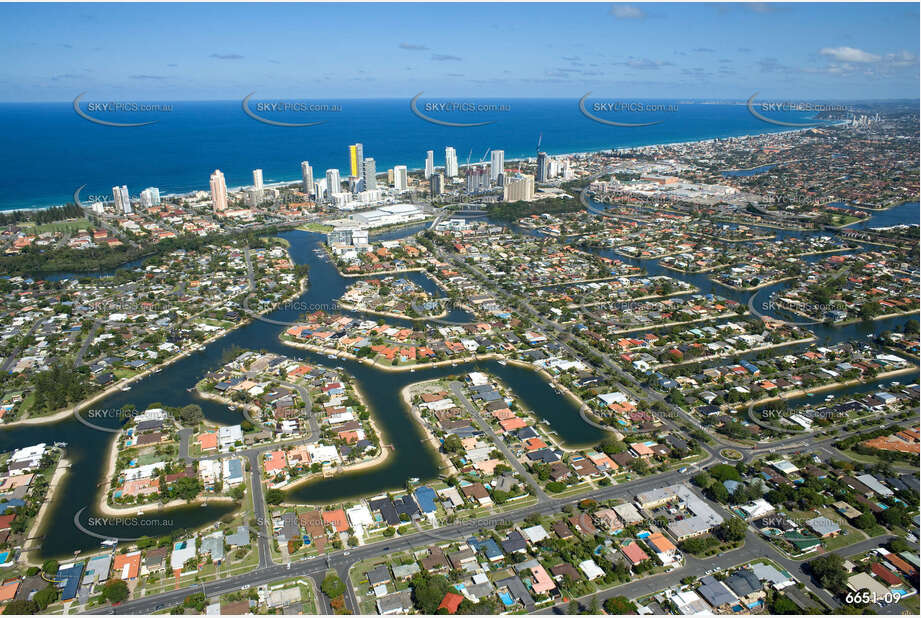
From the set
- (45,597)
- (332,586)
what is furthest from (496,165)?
(45,597)

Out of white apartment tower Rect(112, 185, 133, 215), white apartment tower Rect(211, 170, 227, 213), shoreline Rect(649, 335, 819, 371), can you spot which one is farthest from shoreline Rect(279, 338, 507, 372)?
white apartment tower Rect(112, 185, 133, 215)

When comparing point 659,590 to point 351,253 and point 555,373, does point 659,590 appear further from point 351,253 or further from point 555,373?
point 351,253

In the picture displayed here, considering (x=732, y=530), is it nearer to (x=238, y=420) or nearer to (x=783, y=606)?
(x=783, y=606)

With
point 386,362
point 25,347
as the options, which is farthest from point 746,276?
point 25,347

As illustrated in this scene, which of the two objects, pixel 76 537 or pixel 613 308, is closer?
pixel 76 537

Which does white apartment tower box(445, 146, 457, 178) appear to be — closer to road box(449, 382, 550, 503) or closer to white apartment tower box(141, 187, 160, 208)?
white apartment tower box(141, 187, 160, 208)
